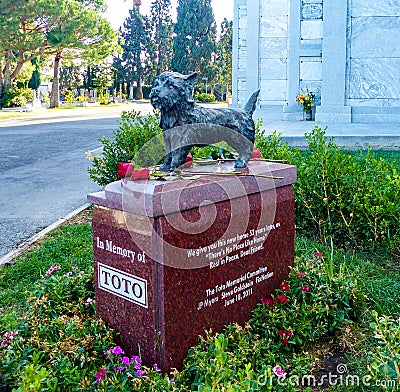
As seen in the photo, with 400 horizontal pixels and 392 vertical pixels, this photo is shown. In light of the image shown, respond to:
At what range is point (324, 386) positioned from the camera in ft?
11.4

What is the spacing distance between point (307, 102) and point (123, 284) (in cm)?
1368

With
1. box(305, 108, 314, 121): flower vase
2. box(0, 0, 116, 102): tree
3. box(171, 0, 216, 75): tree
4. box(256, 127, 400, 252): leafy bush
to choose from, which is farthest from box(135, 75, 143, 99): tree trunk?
box(256, 127, 400, 252): leafy bush

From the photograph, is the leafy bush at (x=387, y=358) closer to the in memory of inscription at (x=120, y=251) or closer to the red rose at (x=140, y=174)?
the in memory of inscription at (x=120, y=251)

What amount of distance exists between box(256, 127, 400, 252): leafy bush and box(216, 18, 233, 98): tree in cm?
5512

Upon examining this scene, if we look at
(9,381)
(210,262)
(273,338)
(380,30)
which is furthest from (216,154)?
(380,30)

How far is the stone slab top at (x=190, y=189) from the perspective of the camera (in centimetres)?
330

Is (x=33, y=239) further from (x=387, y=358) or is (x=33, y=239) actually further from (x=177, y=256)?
(x=387, y=358)

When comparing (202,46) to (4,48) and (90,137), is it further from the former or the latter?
(90,137)

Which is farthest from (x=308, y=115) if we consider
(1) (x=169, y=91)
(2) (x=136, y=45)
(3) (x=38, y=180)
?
(2) (x=136, y=45)

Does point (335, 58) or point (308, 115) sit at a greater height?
point (335, 58)

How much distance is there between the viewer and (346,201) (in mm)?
5688

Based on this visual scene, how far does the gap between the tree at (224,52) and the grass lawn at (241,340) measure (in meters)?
56.9

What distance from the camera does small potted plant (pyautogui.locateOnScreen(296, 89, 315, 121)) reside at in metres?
16.3

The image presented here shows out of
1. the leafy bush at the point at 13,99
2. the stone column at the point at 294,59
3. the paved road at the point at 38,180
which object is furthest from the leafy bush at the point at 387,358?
the leafy bush at the point at 13,99
